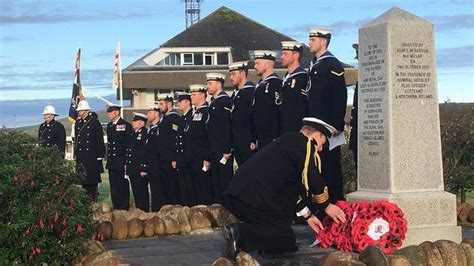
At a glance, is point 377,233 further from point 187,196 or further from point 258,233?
point 187,196

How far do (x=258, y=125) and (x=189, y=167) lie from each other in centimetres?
310

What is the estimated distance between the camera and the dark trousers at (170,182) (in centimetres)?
1620

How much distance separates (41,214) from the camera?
8.38 metres

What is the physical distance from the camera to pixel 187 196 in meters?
15.6

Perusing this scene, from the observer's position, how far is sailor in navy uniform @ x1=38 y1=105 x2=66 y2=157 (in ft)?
60.1

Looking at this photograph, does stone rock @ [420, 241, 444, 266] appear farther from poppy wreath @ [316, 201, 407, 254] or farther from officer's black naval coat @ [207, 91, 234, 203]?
officer's black naval coat @ [207, 91, 234, 203]

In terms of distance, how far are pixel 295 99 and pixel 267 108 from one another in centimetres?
90

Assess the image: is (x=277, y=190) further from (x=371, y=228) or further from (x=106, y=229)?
(x=106, y=229)

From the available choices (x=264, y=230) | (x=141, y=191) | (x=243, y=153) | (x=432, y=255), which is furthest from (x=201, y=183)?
(x=432, y=255)


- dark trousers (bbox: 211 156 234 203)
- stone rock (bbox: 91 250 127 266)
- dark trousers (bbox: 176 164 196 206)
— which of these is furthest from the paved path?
dark trousers (bbox: 176 164 196 206)

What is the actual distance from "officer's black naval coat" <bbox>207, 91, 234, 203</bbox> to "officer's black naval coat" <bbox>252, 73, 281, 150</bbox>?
120cm

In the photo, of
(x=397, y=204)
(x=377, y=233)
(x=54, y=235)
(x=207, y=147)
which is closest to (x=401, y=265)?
(x=377, y=233)

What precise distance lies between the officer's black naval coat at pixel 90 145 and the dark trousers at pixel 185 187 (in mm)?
1842

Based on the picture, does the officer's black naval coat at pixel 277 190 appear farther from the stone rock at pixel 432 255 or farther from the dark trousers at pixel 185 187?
the dark trousers at pixel 185 187
